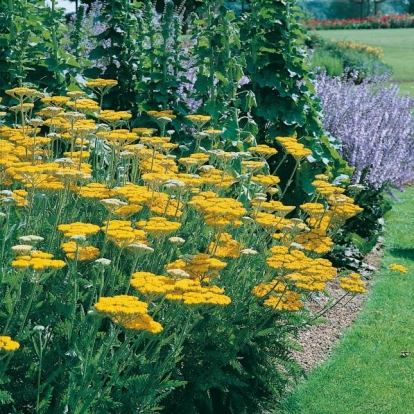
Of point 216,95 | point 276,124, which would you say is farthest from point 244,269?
point 276,124

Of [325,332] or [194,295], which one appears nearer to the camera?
[194,295]

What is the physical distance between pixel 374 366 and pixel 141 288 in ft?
7.82

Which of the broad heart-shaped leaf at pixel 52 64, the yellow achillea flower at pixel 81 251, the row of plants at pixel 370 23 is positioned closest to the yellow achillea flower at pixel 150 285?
the yellow achillea flower at pixel 81 251

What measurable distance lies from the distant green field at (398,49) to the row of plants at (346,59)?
2.30 ft

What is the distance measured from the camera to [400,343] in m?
4.70

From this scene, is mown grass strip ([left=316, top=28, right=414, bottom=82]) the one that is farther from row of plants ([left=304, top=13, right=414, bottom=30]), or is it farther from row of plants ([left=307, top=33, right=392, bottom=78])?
row of plants ([left=304, top=13, right=414, bottom=30])

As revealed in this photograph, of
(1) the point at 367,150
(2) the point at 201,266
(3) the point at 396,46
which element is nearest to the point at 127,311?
(2) the point at 201,266

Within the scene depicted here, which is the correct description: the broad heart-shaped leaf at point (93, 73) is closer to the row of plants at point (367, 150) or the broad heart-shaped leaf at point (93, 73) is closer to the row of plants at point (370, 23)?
the row of plants at point (367, 150)

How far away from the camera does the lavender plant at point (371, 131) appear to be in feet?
21.1

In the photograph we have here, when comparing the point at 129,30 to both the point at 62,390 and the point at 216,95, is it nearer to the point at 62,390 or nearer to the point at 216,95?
the point at 216,95

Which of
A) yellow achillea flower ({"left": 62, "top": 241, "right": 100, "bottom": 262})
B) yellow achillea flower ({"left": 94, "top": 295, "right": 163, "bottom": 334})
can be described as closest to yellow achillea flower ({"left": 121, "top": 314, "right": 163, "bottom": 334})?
yellow achillea flower ({"left": 94, "top": 295, "right": 163, "bottom": 334})

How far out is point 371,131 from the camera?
264 inches

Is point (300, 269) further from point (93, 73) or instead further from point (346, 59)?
point (346, 59)

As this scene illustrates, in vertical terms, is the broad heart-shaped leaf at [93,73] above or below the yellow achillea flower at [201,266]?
above
